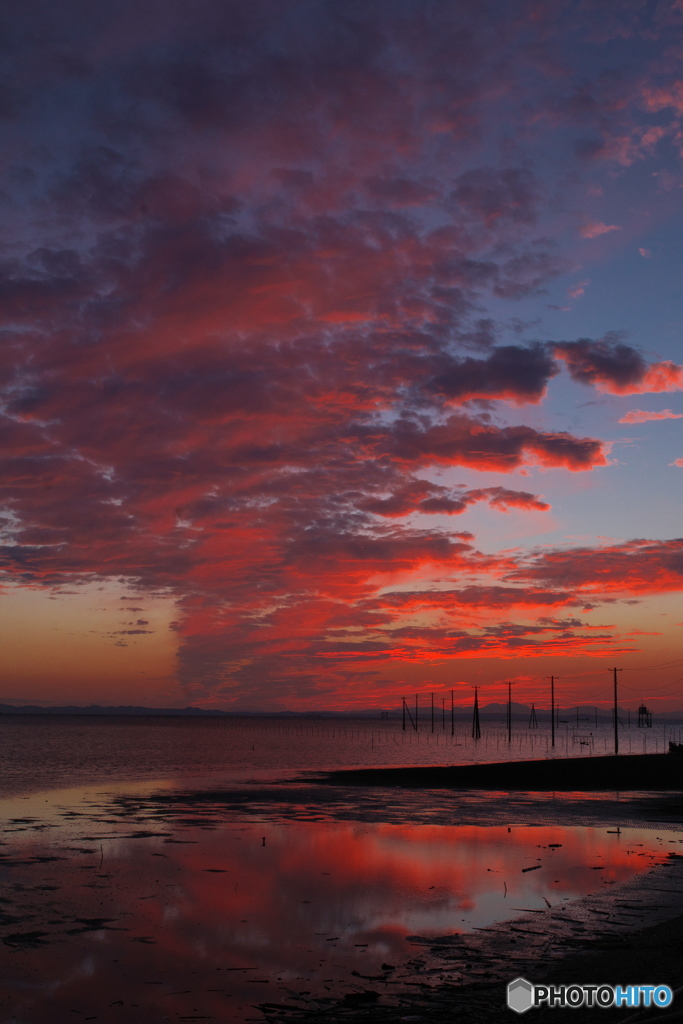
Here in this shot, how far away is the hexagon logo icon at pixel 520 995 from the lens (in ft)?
45.9

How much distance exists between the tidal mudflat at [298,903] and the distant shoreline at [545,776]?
16.2 meters

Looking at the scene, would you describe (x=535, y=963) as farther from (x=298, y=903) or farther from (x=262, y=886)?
(x=262, y=886)

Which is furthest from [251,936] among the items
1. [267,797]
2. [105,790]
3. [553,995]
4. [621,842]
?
[105,790]

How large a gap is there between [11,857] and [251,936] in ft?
47.1

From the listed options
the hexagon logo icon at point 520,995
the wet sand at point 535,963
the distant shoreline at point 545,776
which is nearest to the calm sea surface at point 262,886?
the wet sand at point 535,963

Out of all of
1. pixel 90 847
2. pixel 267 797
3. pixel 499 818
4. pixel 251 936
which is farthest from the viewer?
pixel 267 797

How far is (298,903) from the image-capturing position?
76.7 feet

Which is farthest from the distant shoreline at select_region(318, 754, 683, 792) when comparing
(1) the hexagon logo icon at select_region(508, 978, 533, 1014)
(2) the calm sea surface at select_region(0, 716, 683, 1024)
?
(1) the hexagon logo icon at select_region(508, 978, 533, 1014)

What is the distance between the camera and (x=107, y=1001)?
15484mm

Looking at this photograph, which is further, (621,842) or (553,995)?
(621,842)

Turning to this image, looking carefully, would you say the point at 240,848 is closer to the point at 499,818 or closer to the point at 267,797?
the point at 499,818

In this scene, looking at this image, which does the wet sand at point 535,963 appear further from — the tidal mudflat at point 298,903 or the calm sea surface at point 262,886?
the calm sea surface at point 262,886

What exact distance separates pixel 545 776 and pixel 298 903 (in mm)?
45377

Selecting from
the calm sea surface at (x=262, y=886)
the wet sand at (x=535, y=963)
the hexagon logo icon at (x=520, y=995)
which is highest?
the hexagon logo icon at (x=520, y=995)
